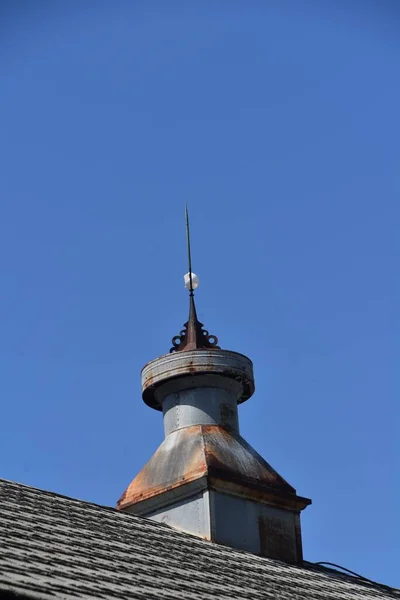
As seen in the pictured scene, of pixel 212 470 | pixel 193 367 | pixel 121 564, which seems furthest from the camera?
pixel 193 367

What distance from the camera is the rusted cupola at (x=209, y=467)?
18.7 m

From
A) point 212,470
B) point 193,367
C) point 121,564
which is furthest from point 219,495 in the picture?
point 121,564

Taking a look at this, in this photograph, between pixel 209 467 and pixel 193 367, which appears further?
pixel 193 367

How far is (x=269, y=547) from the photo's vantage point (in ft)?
62.2

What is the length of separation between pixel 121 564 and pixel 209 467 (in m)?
5.68

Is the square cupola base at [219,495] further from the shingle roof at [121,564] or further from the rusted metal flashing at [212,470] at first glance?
the shingle roof at [121,564]

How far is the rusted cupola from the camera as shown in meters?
18.7

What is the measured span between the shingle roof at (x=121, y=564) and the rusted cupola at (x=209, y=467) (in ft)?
1.86

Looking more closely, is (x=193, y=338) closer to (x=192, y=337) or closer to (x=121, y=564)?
(x=192, y=337)

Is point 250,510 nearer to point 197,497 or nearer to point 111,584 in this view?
point 197,497

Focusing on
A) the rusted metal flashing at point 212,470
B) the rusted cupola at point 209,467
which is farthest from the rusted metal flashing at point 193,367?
the rusted metal flashing at point 212,470

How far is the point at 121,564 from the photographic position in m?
13.1

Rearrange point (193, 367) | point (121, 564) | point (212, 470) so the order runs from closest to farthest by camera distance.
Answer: point (121, 564)
point (212, 470)
point (193, 367)

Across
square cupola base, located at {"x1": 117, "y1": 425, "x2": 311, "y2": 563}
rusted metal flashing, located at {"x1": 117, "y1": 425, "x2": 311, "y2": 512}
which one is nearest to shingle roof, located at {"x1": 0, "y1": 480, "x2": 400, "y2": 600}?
square cupola base, located at {"x1": 117, "y1": 425, "x2": 311, "y2": 563}
